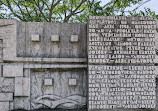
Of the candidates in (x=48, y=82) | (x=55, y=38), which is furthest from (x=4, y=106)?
(x=55, y=38)

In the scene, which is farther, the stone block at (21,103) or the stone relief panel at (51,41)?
the stone relief panel at (51,41)

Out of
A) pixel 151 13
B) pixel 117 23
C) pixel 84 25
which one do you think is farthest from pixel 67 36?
pixel 151 13

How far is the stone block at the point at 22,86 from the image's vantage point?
12.1ft

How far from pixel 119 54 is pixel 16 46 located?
2.73 metres

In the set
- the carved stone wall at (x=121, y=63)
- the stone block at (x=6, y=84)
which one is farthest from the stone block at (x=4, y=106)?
the carved stone wall at (x=121, y=63)

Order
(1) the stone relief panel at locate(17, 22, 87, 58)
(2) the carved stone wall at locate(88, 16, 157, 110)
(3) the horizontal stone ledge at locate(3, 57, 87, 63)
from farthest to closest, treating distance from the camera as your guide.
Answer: (1) the stone relief panel at locate(17, 22, 87, 58) < (3) the horizontal stone ledge at locate(3, 57, 87, 63) < (2) the carved stone wall at locate(88, 16, 157, 110)

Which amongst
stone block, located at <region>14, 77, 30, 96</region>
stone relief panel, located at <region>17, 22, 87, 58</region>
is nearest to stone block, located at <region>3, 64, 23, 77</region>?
stone block, located at <region>14, 77, 30, 96</region>

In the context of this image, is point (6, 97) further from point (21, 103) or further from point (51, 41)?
point (51, 41)

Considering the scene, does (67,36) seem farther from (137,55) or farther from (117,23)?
(137,55)

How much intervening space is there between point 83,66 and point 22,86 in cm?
168

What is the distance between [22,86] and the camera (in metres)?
3.71

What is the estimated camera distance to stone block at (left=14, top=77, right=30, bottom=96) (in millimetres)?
3684

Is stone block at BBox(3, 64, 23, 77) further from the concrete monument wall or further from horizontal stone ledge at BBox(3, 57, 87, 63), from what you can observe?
horizontal stone ledge at BBox(3, 57, 87, 63)

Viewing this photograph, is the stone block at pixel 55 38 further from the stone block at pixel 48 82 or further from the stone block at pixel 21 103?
the stone block at pixel 21 103
